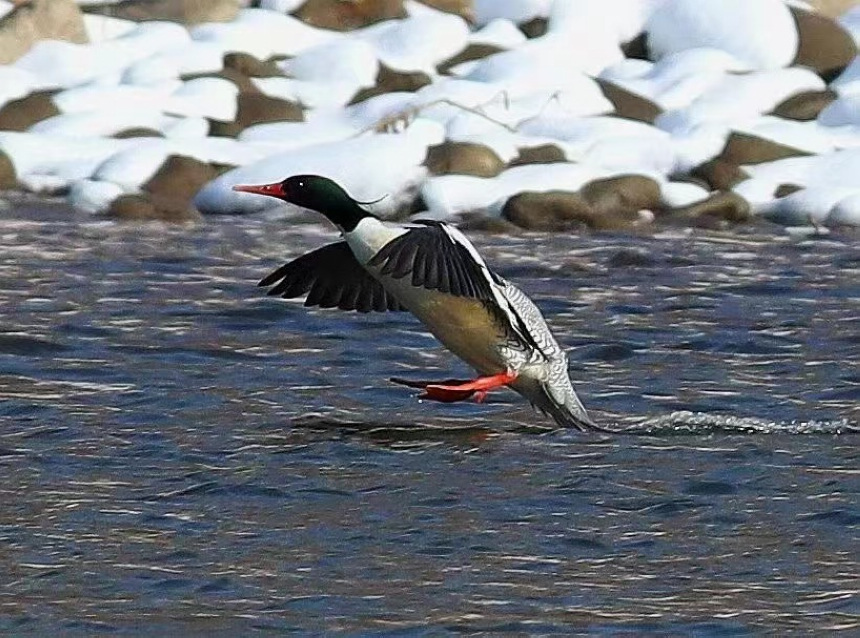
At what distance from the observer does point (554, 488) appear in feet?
23.7

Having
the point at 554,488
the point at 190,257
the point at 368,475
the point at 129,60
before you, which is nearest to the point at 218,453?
the point at 368,475

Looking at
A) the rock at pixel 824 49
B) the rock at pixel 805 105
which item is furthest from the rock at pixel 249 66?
the rock at pixel 824 49

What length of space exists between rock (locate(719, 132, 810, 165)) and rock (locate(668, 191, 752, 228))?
824mm

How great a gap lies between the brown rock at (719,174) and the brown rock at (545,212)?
1.26 metres

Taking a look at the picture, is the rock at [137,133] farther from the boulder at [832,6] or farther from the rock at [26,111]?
the boulder at [832,6]

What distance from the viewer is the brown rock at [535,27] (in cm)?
1808

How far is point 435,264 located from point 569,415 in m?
0.79

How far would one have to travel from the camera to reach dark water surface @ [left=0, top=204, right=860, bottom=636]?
234 inches

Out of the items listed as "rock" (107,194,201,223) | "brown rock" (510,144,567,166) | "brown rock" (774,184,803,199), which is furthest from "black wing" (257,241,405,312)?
"brown rock" (774,184,803,199)

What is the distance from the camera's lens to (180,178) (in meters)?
14.4

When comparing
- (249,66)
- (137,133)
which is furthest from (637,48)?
(137,133)

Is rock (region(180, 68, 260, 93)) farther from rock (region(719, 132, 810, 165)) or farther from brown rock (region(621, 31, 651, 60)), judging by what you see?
rock (region(719, 132, 810, 165))

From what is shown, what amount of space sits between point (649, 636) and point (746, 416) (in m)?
3.00

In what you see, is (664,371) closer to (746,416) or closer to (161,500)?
(746,416)
